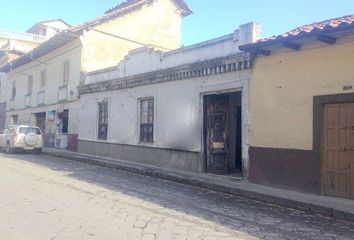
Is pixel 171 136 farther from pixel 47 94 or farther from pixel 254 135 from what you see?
pixel 47 94

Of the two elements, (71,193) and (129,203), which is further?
(71,193)

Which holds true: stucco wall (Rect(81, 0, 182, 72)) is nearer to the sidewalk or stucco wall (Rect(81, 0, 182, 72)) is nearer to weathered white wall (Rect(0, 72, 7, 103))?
the sidewalk

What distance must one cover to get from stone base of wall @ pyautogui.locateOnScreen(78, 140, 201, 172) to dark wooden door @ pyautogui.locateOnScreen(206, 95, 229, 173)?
1.67 feet

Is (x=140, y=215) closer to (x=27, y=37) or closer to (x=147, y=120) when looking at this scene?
(x=147, y=120)

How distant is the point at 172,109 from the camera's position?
1470 centimetres

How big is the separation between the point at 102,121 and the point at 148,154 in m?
4.50

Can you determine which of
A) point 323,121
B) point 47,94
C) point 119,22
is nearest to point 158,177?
point 323,121

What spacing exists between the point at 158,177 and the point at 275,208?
17.8ft

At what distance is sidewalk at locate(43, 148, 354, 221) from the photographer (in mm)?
8039

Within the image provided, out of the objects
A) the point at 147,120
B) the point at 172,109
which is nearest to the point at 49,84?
the point at 147,120

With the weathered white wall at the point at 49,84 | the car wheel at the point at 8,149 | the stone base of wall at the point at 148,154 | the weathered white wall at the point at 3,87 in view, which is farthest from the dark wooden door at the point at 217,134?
the weathered white wall at the point at 3,87

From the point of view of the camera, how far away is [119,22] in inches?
877

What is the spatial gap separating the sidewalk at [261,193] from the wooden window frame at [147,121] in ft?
5.00

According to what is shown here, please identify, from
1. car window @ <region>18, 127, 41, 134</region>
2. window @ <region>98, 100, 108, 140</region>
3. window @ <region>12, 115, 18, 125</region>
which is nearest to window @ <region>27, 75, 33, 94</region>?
window @ <region>12, 115, 18, 125</region>
